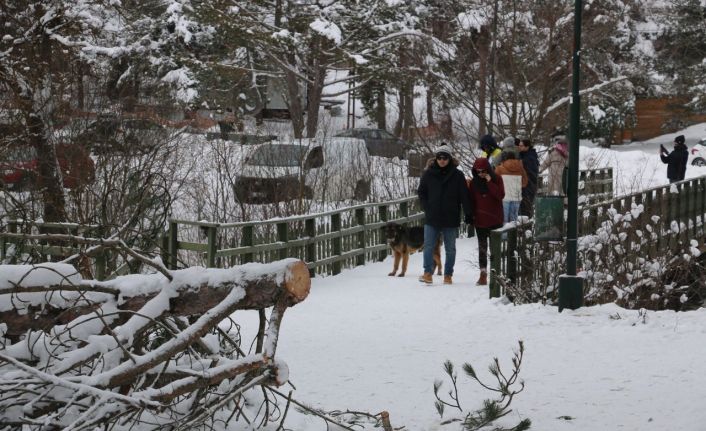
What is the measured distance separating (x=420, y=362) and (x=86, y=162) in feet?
29.0

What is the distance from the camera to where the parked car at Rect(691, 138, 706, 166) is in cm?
3591

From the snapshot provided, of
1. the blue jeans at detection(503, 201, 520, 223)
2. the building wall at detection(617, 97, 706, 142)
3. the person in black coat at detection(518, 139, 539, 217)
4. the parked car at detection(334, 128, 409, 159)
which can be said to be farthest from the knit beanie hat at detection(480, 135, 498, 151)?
the building wall at detection(617, 97, 706, 142)

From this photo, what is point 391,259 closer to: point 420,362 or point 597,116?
point 420,362

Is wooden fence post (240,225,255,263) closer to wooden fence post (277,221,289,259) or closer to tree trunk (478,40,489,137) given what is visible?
wooden fence post (277,221,289,259)

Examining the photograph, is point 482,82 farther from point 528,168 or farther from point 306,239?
point 306,239

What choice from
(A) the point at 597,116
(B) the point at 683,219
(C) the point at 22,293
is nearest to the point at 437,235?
(B) the point at 683,219

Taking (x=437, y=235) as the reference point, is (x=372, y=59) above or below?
above

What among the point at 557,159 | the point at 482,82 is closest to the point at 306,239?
the point at 557,159

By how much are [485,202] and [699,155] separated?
2591 centimetres

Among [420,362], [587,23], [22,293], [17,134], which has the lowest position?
[420,362]

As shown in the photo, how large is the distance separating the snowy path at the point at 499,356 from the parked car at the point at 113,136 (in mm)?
5227

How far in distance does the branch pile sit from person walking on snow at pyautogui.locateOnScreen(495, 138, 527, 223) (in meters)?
9.44

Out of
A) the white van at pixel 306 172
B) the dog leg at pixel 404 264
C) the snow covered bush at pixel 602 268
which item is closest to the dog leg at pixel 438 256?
the dog leg at pixel 404 264

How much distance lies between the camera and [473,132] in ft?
71.2
